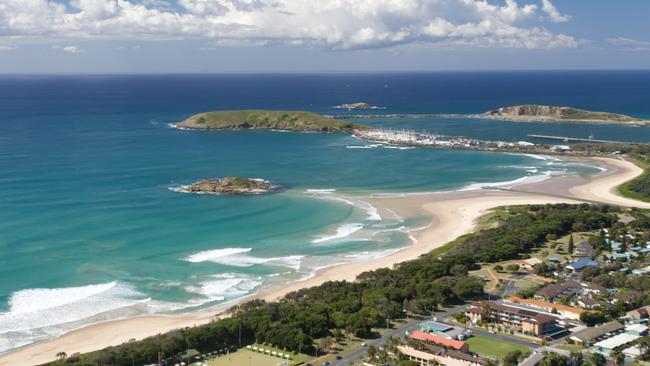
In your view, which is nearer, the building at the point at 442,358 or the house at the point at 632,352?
the building at the point at 442,358

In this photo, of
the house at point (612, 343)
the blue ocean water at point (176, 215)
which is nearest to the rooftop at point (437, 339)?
the house at point (612, 343)

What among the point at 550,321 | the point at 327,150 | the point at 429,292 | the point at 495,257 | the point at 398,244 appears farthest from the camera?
the point at 327,150

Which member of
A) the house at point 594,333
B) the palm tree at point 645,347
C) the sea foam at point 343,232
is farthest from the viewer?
the sea foam at point 343,232

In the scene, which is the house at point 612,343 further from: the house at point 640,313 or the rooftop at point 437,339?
the rooftop at point 437,339

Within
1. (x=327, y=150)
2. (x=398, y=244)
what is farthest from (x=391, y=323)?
(x=327, y=150)

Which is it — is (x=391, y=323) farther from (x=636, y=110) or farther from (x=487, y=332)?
(x=636, y=110)

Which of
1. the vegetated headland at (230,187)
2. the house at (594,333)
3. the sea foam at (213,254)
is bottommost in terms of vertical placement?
the sea foam at (213,254)
